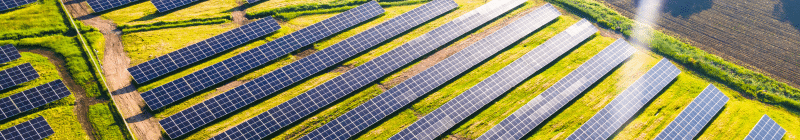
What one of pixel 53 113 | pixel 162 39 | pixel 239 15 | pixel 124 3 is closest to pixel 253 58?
pixel 239 15

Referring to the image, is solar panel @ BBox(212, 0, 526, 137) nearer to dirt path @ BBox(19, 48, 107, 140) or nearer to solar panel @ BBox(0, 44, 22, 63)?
dirt path @ BBox(19, 48, 107, 140)

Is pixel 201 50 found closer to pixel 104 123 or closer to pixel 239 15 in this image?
pixel 239 15

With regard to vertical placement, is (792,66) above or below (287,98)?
below

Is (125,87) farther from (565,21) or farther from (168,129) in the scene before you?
(565,21)

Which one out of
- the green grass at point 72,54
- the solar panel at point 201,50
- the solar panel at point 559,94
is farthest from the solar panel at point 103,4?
the solar panel at point 559,94

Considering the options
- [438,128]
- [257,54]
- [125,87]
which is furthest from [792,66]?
[125,87]

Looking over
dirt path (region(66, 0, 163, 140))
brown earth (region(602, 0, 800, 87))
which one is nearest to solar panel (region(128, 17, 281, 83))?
dirt path (region(66, 0, 163, 140))

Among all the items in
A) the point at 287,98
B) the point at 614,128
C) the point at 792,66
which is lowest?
the point at 792,66
